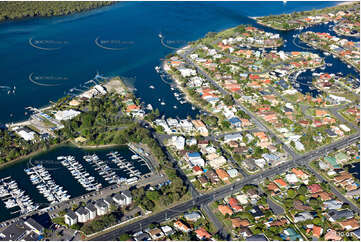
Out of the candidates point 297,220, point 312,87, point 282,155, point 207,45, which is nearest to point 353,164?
point 282,155

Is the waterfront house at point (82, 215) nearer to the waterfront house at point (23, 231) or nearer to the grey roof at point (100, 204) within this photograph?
the grey roof at point (100, 204)

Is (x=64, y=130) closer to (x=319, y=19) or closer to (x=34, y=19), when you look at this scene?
(x=34, y=19)

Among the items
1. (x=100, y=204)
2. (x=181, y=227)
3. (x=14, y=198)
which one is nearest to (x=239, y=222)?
(x=181, y=227)

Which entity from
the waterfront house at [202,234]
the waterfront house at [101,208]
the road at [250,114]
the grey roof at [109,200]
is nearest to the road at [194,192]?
the waterfront house at [202,234]

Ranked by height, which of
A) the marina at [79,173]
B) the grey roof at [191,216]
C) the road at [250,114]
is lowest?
the marina at [79,173]

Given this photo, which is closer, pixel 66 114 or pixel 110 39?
pixel 66 114

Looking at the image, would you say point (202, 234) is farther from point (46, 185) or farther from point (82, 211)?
point (46, 185)
